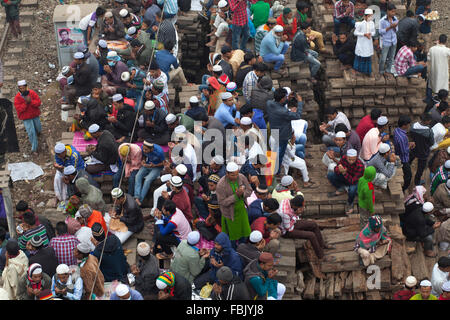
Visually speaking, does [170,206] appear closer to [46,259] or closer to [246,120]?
[46,259]

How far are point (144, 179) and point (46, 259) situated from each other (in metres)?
2.55

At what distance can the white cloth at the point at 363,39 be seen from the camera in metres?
13.7

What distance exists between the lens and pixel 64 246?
406 inches

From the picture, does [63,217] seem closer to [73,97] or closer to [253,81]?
[73,97]

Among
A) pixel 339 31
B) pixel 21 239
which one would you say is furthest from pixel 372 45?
pixel 21 239

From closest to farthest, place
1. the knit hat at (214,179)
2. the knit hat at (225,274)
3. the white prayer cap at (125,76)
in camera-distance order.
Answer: the knit hat at (225,274) → the knit hat at (214,179) → the white prayer cap at (125,76)

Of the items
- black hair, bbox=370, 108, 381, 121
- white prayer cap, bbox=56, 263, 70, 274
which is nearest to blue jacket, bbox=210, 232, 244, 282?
white prayer cap, bbox=56, 263, 70, 274

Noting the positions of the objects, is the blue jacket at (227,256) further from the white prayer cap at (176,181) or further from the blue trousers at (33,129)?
the blue trousers at (33,129)

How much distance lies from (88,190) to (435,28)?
11.2 metres

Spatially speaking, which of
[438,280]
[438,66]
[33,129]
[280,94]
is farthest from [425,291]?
[33,129]

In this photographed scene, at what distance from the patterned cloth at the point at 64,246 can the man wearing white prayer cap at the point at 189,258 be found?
1460 mm

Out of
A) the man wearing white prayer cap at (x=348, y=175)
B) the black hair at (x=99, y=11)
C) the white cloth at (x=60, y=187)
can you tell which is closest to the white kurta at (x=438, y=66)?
the man wearing white prayer cap at (x=348, y=175)

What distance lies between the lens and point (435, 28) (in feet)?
60.9

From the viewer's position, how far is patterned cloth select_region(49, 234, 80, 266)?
10.3 metres
